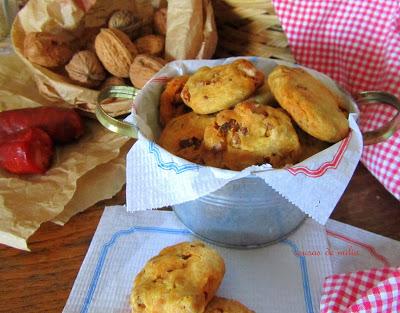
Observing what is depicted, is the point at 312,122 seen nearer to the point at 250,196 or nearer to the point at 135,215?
the point at 250,196

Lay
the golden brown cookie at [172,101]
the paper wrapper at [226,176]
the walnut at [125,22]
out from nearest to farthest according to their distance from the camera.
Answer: the paper wrapper at [226,176], the golden brown cookie at [172,101], the walnut at [125,22]

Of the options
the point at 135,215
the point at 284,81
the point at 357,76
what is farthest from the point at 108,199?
the point at 357,76

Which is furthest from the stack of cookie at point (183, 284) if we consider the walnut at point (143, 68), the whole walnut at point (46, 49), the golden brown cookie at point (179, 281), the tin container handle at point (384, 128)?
the whole walnut at point (46, 49)

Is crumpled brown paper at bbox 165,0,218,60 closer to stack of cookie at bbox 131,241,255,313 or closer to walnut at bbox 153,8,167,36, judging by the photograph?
walnut at bbox 153,8,167,36

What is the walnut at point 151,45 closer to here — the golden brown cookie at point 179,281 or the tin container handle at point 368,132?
the tin container handle at point 368,132

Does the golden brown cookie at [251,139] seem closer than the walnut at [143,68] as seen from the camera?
Yes

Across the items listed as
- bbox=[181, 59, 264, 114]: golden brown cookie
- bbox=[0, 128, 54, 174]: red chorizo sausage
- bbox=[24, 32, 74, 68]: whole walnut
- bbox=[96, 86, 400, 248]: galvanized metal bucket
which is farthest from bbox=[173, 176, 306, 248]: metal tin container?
bbox=[24, 32, 74, 68]: whole walnut
